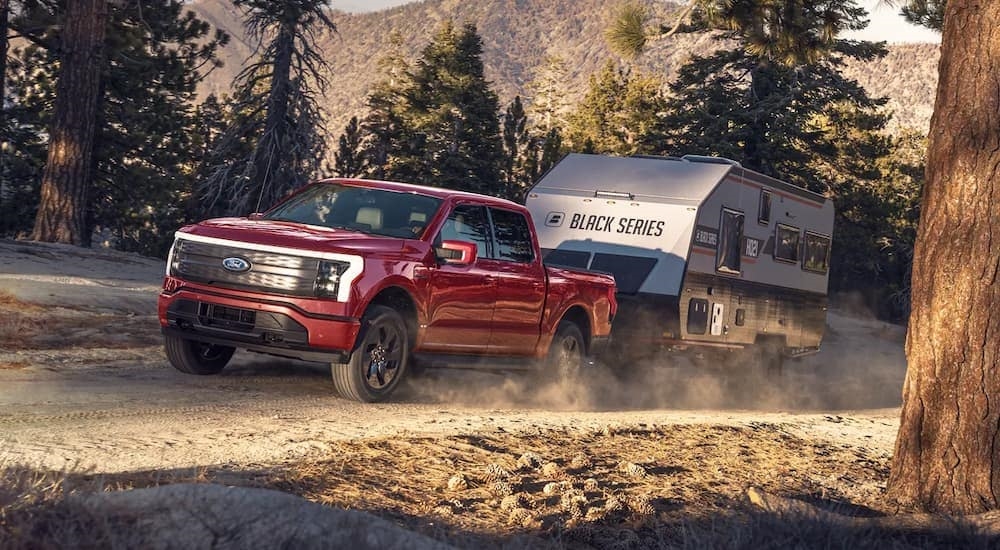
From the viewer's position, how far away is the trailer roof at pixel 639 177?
1643 cm

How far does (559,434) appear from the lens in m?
9.51

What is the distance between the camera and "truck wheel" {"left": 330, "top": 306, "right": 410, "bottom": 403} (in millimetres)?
10016

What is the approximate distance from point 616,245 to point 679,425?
5.69m

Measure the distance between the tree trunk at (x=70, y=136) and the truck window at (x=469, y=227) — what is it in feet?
46.2

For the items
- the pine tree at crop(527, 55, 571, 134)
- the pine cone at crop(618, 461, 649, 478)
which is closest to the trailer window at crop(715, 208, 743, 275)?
the pine cone at crop(618, 461, 649, 478)

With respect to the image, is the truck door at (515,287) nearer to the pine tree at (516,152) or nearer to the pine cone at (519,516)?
the pine cone at (519,516)

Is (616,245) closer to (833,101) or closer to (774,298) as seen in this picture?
(774,298)

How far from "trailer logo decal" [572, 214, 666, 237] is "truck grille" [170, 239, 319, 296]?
7297 mm

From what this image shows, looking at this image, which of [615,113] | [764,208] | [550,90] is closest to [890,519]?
[764,208]

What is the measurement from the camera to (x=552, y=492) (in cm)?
716

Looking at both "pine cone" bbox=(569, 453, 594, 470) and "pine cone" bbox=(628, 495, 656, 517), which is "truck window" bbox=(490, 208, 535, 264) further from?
"pine cone" bbox=(628, 495, 656, 517)

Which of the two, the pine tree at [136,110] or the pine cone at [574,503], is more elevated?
the pine tree at [136,110]

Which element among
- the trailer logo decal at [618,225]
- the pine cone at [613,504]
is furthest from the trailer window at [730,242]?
the pine cone at [613,504]

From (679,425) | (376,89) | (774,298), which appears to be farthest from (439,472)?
(376,89)
